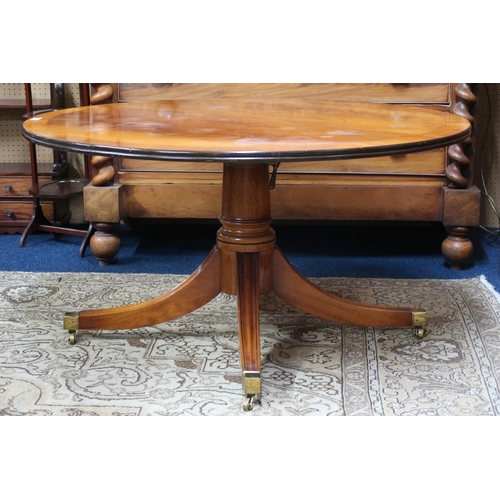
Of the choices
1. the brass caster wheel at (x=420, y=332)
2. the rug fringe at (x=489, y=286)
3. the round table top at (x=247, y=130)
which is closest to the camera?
the round table top at (x=247, y=130)

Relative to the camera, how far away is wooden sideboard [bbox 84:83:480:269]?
10.3ft

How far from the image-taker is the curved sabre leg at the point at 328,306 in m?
2.38

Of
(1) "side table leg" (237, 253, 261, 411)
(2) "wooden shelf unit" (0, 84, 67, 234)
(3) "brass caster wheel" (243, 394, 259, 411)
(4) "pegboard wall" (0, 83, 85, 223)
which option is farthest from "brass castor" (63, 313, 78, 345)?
(4) "pegboard wall" (0, 83, 85, 223)

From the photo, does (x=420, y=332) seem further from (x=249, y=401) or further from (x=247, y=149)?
(x=247, y=149)

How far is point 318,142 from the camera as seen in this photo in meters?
1.85

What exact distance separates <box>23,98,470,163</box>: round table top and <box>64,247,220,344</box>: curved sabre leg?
44 cm

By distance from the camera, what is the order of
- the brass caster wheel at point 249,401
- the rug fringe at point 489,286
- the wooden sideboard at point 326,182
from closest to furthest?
the brass caster wheel at point 249,401 → the rug fringe at point 489,286 → the wooden sideboard at point 326,182

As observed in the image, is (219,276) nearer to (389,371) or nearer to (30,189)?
(389,371)

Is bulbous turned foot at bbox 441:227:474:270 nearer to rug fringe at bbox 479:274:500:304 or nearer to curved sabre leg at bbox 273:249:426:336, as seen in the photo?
rug fringe at bbox 479:274:500:304

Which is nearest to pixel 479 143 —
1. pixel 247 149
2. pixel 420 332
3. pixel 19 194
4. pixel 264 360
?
pixel 420 332

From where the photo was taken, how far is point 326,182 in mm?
3236

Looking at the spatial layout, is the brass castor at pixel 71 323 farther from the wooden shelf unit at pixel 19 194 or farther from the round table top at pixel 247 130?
the wooden shelf unit at pixel 19 194

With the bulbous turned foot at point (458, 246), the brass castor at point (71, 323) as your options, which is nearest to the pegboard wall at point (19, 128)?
the brass castor at point (71, 323)

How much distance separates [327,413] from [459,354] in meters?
0.60
